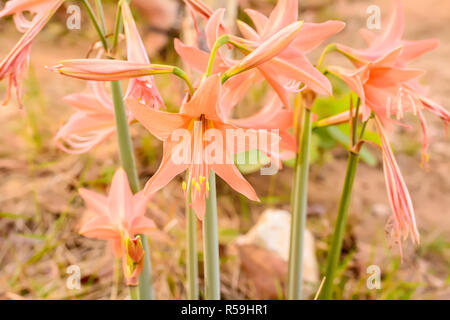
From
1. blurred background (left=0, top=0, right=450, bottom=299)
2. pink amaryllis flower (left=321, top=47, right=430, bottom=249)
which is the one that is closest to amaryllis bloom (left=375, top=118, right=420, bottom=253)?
pink amaryllis flower (left=321, top=47, right=430, bottom=249)

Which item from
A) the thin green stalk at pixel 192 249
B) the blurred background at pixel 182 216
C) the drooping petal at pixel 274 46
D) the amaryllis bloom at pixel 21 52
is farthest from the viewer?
the blurred background at pixel 182 216

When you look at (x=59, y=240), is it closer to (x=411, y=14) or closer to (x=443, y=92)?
(x=443, y=92)

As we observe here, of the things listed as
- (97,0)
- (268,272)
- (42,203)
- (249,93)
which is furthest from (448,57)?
(97,0)

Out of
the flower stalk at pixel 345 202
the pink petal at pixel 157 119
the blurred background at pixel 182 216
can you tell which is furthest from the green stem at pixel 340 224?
the blurred background at pixel 182 216

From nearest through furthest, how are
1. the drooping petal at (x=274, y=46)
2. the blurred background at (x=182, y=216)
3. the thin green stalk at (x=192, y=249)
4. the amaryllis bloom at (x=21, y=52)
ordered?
the drooping petal at (x=274, y=46) < the amaryllis bloom at (x=21, y=52) < the thin green stalk at (x=192, y=249) < the blurred background at (x=182, y=216)

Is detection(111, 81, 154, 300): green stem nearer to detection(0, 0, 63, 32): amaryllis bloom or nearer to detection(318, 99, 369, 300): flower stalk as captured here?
detection(0, 0, 63, 32): amaryllis bloom

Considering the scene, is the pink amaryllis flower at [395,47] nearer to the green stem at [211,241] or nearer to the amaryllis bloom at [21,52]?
the green stem at [211,241]
